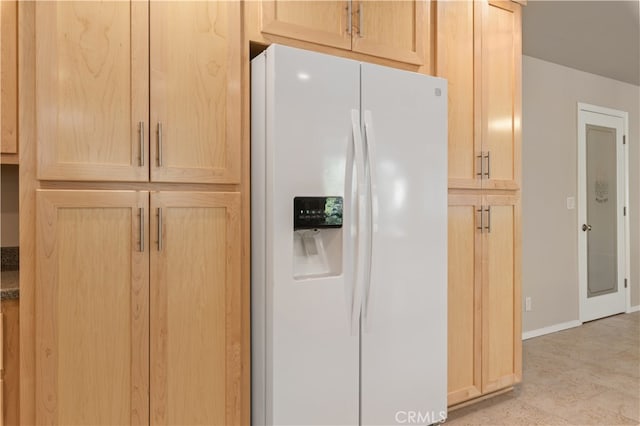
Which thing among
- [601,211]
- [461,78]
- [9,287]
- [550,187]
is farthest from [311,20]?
[601,211]

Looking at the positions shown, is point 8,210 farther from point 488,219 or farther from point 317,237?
point 488,219

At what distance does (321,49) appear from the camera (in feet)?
6.58

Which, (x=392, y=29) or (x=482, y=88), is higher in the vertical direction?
(x=392, y=29)

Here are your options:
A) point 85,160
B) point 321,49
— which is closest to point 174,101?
point 85,160

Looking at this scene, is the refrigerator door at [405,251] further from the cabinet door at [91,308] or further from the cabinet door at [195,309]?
the cabinet door at [91,308]

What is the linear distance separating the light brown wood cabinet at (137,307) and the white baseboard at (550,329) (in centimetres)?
300

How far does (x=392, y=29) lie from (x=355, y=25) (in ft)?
0.71

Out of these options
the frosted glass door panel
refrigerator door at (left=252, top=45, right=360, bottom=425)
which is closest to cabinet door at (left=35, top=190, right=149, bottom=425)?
refrigerator door at (left=252, top=45, right=360, bottom=425)

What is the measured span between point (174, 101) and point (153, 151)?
8.3 inches

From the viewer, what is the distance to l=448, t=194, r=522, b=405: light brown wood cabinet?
2.42 metres

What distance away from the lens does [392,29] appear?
2193 millimetres

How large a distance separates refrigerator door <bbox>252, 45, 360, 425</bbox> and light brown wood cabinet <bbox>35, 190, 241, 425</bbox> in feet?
0.50

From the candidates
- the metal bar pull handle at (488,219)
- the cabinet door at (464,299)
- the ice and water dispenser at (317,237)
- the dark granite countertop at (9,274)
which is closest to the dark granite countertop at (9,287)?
the dark granite countertop at (9,274)

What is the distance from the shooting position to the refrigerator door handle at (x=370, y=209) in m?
1.90
